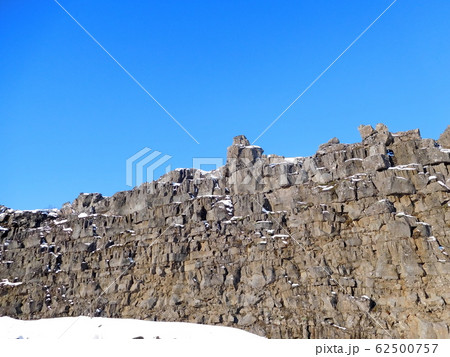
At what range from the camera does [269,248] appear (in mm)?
36344

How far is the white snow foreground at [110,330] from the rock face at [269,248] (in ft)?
5.68

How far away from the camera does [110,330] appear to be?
33562 mm

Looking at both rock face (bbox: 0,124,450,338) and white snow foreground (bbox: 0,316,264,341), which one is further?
white snow foreground (bbox: 0,316,264,341)

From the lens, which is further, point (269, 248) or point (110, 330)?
point (269, 248)

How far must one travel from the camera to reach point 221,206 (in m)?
40.5

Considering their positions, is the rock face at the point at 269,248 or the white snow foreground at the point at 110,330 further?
the white snow foreground at the point at 110,330

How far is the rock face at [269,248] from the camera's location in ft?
101

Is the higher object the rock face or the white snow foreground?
the rock face

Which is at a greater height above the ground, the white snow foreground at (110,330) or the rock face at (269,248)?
the rock face at (269,248)

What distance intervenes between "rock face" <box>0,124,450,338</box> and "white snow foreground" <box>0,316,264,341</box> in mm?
1730

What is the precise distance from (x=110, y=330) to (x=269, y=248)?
1513cm

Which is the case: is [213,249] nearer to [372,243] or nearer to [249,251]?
[249,251]

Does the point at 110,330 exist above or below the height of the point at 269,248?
below

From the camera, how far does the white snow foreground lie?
3134cm
